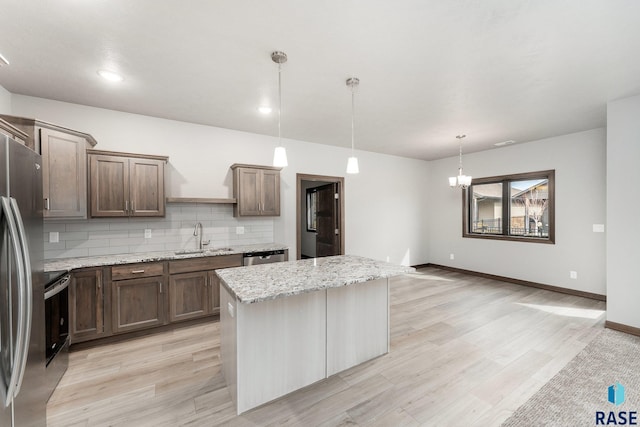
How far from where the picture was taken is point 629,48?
2.17m

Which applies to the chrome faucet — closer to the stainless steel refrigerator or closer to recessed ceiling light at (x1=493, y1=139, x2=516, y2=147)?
the stainless steel refrigerator

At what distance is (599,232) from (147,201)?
6660 mm

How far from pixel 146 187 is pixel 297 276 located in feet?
7.99

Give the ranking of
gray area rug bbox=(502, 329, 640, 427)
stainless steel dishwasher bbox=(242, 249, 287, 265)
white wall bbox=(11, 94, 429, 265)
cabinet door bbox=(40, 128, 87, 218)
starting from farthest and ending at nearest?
stainless steel dishwasher bbox=(242, 249, 287, 265) → white wall bbox=(11, 94, 429, 265) → cabinet door bbox=(40, 128, 87, 218) → gray area rug bbox=(502, 329, 640, 427)

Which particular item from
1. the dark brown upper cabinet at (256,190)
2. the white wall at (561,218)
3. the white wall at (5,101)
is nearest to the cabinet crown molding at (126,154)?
the white wall at (5,101)

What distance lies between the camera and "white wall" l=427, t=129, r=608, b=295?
4.29 m

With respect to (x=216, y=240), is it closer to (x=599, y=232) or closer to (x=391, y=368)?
(x=391, y=368)

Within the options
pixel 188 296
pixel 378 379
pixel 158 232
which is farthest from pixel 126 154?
pixel 378 379

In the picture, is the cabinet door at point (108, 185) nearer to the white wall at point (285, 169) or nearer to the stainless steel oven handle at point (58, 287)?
the white wall at point (285, 169)

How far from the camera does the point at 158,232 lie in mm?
3643

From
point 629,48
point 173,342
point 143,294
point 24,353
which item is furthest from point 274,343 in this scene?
point 629,48

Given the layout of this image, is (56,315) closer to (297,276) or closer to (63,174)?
(63,174)

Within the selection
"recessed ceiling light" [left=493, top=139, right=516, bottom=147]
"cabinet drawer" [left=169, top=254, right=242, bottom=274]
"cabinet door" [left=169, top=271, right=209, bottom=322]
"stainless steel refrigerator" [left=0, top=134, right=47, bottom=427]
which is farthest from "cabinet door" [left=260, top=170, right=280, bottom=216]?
"recessed ceiling light" [left=493, top=139, right=516, bottom=147]

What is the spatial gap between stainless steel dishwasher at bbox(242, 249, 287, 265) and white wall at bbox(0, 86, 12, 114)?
2901mm
